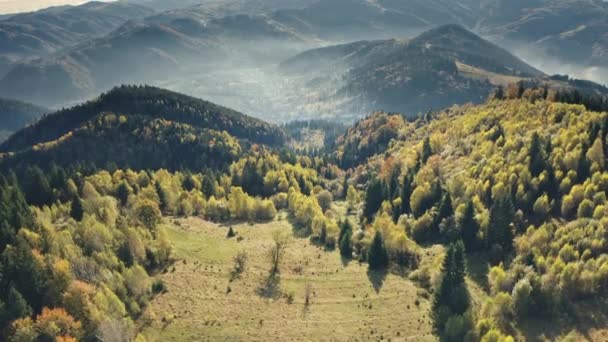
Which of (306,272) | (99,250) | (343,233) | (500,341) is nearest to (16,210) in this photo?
(99,250)

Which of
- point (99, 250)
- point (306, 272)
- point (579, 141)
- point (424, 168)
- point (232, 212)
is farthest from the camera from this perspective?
point (424, 168)

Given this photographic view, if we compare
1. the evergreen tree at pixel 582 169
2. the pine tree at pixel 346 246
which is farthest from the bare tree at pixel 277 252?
the evergreen tree at pixel 582 169

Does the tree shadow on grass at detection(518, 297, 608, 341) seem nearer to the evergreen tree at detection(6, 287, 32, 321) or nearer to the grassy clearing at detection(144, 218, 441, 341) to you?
the grassy clearing at detection(144, 218, 441, 341)

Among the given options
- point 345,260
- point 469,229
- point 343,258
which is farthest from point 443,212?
point 345,260

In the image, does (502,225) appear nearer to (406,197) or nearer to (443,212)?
(443,212)

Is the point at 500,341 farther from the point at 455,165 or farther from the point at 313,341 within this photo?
the point at 455,165

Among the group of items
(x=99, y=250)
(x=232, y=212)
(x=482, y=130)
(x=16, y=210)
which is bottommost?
(x=232, y=212)

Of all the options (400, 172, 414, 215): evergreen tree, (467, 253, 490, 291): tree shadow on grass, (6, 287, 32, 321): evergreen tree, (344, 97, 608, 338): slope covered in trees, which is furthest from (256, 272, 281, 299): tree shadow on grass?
(400, 172, 414, 215): evergreen tree
